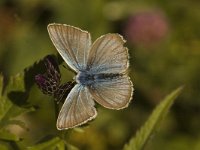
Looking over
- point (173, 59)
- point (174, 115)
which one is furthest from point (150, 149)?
point (173, 59)

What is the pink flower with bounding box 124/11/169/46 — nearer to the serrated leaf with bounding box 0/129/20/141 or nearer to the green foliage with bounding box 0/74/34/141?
the green foliage with bounding box 0/74/34/141

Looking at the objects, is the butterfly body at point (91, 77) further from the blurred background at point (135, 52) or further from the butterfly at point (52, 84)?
the blurred background at point (135, 52)

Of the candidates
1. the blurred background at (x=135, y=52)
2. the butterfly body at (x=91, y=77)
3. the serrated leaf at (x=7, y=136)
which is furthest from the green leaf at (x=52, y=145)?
the blurred background at (x=135, y=52)

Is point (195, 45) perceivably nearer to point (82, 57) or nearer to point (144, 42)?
point (144, 42)

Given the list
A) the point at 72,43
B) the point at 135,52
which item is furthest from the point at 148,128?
the point at 135,52

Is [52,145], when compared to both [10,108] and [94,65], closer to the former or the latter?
[10,108]

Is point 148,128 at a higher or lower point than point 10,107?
lower
